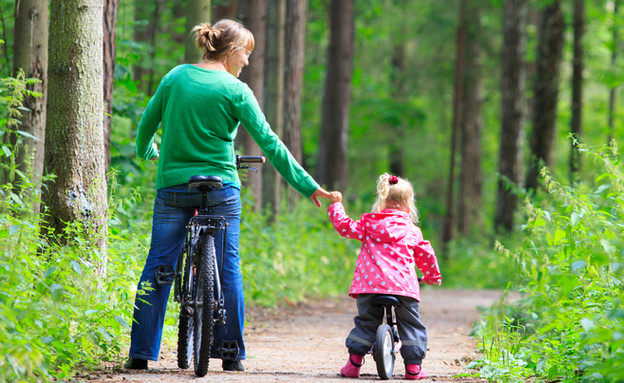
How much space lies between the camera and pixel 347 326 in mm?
8797

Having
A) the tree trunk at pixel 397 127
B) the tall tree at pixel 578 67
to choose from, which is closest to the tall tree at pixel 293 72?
the tall tree at pixel 578 67

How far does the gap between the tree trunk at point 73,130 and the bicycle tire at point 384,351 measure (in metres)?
1.93

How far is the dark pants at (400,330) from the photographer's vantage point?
16.3 feet

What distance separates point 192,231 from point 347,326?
4585mm

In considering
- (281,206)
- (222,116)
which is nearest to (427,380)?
(222,116)

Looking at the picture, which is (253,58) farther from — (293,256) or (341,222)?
(341,222)

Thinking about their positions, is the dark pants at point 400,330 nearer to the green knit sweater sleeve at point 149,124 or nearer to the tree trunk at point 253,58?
the green knit sweater sleeve at point 149,124

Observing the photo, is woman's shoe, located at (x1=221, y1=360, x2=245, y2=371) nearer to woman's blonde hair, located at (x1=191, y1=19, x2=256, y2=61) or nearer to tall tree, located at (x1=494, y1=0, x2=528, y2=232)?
woman's blonde hair, located at (x1=191, y1=19, x2=256, y2=61)

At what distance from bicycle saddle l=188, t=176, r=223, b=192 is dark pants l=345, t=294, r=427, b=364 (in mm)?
1281

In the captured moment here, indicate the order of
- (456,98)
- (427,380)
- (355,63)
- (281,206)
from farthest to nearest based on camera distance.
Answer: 1. (355,63)
2. (456,98)
3. (281,206)
4. (427,380)

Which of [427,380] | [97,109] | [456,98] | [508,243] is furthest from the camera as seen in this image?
[456,98]

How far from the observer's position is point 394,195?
16.7ft

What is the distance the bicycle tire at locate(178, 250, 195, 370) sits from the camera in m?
4.58

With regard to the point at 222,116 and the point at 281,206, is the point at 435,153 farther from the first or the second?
the point at 222,116
